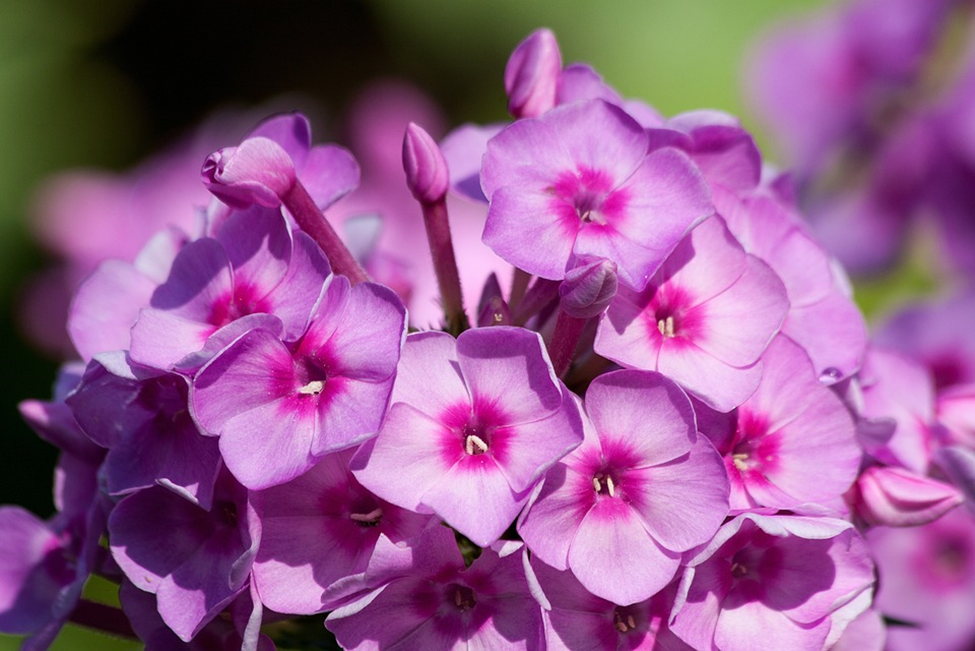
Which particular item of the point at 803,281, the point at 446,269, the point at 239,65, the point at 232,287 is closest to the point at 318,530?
the point at 232,287

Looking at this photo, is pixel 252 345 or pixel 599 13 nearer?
pixel 252 345

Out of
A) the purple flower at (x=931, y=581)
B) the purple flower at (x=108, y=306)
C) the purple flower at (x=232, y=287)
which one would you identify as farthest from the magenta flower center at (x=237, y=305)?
the purple flower at (x=931, y=581)

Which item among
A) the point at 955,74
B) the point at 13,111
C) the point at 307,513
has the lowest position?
the point at 13,111

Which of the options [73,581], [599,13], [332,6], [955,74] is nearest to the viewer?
[73,581]

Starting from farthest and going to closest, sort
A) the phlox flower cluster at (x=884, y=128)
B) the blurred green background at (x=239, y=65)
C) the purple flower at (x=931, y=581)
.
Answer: the blurred green background at (x=239, y=65), the phlox flower cluster at (x=884, y=128), the purple flower at (x=931, y=581)

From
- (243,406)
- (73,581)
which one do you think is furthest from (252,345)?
(73,581)

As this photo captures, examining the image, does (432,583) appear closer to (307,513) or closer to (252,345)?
(307,513)

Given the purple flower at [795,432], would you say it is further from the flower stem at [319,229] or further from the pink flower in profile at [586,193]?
the flower stem at [319,229]
